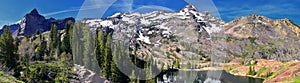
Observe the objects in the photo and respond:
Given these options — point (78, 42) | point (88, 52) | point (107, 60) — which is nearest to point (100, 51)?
point (88, 52)

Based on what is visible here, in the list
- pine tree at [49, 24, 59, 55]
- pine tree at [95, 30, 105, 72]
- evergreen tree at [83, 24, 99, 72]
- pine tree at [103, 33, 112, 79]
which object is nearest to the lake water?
pine tree at [103, 33, 112, 79]

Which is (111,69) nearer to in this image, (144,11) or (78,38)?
(78,38)

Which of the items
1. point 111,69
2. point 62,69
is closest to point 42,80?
point 62,69

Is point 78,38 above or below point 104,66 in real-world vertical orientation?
above

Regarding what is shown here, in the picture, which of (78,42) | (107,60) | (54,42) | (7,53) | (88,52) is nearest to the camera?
(7,53)

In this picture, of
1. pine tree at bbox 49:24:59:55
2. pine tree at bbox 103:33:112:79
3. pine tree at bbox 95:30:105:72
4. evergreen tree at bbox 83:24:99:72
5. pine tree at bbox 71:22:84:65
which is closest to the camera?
evergreen tree at bbox 83:24:99:72

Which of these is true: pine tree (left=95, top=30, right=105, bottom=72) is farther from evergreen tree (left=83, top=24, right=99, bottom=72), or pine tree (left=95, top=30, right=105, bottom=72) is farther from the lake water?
the lake water

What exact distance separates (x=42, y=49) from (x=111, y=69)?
56.2ft

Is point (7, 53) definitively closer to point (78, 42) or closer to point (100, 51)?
point (78, 42)

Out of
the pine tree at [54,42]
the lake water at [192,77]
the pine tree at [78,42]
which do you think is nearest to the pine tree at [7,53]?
the pine tree at [78,42]

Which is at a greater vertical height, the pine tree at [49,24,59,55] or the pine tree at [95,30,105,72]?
the pine tree at [49,24,59,55]

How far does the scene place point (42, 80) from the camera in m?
41.5

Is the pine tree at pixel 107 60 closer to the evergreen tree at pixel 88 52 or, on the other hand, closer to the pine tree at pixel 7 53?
the evergreen tree at pixel 88 52

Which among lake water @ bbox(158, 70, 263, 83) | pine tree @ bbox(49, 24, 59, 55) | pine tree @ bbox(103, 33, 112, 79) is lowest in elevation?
lake water @ bbox(158, 70, 263, 83)
